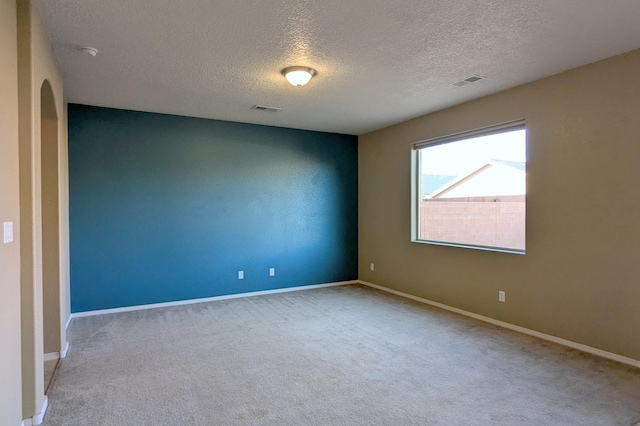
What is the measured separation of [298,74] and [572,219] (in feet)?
9.34

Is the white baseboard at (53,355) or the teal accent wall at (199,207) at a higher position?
the teal accent wall at (199,207)

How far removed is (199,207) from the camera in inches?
207

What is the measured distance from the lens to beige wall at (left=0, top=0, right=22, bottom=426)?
1.82m

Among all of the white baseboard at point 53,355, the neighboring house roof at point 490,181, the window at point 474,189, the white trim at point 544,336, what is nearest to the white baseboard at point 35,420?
the white baseboard at point 53,355

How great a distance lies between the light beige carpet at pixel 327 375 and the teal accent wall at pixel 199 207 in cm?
78

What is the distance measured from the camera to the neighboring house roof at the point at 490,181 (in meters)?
→ 4.03

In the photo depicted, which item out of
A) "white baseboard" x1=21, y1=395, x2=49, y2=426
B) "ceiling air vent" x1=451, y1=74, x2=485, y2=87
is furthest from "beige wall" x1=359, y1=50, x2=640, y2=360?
"white baseboard" x1=21, y1=395, x2=49, y2=426

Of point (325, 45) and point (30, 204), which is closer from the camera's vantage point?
point (30, 204)

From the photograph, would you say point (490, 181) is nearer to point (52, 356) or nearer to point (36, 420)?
point (36, 420)

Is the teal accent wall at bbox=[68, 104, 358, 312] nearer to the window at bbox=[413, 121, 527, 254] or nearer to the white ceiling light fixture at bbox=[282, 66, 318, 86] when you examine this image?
the window at bbox=[413, 121, 527, 254]

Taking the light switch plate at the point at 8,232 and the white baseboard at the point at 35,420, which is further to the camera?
the white baseboard at the point at 35,420

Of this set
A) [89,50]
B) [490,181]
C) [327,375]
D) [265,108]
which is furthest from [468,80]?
[89,50]

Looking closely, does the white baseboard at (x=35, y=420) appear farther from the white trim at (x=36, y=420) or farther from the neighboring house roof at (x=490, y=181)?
the neighboring house roof at (x=490, y=181)

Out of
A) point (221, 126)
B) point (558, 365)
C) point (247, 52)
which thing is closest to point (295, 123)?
point (221, 126)
